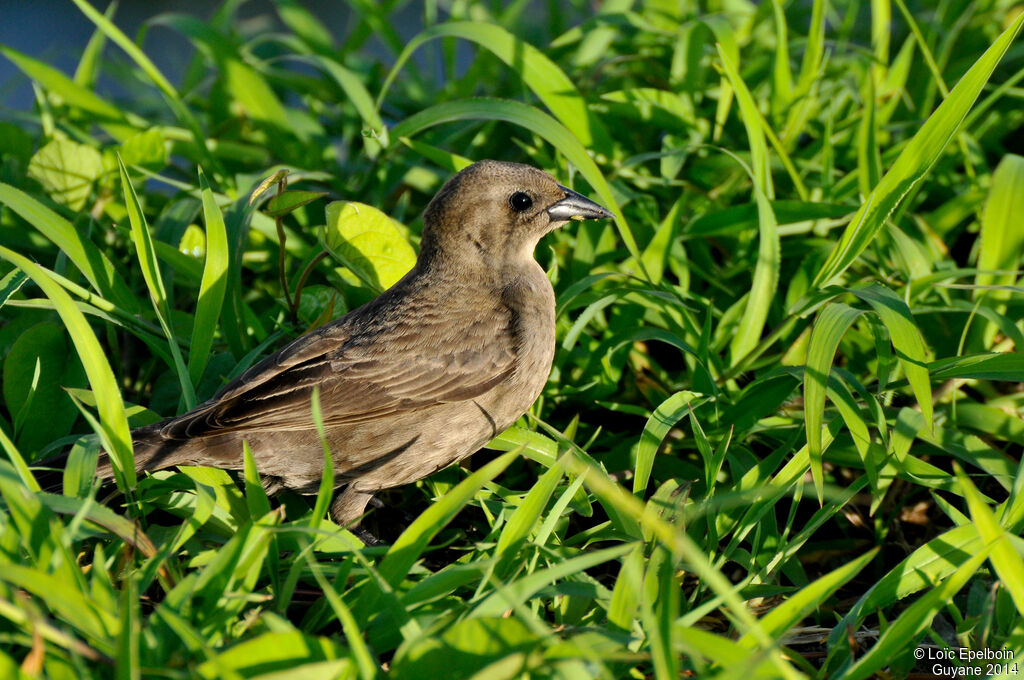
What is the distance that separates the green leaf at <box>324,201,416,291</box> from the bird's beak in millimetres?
555

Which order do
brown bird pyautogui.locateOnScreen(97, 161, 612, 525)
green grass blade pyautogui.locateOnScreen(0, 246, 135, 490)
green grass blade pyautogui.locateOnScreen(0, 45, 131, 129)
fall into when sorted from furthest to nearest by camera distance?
green grass blade pyautogui.locateOnScreen(0, 45, 131, 129), brown bird pyautogui.locateOnScreen(97, 161, 612, 525), green grass blade pyautogui.locateOnScreen(0, 246, 135, 490)

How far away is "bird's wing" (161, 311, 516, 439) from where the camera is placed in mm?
2838

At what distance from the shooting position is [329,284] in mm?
3660

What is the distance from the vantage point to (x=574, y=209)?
10.8 ft

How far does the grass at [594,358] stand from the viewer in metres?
2.04

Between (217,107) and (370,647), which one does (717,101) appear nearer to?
(217,107)

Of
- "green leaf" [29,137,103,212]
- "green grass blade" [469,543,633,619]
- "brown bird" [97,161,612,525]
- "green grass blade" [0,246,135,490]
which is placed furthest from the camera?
"green leaf" [29,137,103,212]

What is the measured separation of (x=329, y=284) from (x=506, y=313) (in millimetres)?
916

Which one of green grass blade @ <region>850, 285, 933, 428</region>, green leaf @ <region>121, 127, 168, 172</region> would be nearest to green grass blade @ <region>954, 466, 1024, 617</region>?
green grass blade @ <region>850, 285, 933, 428</region>

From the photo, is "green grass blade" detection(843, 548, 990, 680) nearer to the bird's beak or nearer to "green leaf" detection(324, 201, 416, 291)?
the bird's beak

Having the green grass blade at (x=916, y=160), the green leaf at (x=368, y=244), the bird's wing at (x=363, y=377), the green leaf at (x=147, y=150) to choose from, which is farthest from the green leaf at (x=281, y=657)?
the green leaf at (x=147, y=150)

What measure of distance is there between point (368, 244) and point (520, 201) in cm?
55

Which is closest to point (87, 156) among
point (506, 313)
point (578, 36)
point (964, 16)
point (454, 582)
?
point (506, 313)

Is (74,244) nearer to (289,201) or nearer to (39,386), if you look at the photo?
(39,386)
